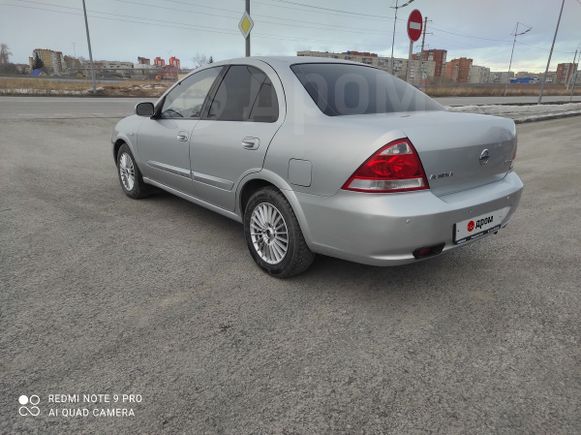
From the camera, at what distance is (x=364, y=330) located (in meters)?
2.44

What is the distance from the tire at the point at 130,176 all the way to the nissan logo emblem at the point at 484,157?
372 centimetres

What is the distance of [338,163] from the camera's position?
95.4 inches

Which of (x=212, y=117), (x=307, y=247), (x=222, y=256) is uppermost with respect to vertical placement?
(x=212, y=117)

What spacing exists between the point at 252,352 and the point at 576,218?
4.12 metres

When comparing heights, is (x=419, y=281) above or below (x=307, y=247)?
below

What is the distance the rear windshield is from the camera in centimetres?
286

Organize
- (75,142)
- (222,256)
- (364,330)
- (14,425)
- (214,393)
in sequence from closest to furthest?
(14,425) → (214,393) → (364,330) → (222,256) → (75,142)

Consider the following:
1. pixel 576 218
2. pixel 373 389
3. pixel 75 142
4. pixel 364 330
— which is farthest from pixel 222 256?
pixel 75 142

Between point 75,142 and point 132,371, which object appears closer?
point 132,371

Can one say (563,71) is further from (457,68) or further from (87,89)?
(87,89)

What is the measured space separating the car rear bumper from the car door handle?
0.56m

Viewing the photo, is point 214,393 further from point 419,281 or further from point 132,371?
point 419,281

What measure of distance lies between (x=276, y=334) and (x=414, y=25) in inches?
319

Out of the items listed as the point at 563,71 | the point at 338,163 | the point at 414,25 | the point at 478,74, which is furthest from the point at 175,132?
the point at 563,71
